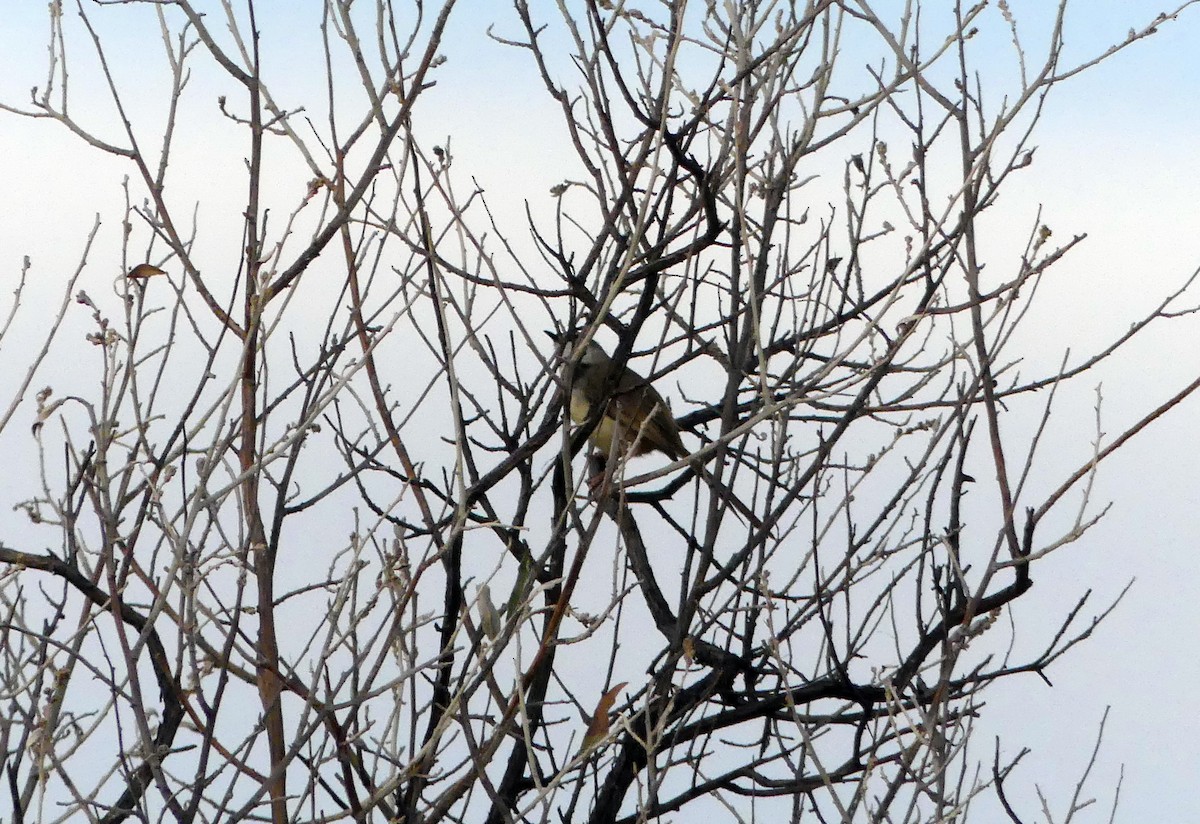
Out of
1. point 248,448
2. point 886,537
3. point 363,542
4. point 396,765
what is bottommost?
point 396,765

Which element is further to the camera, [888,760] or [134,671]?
[888,760]

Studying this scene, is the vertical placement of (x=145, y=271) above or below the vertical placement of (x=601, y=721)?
above

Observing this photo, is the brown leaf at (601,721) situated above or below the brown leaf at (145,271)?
below

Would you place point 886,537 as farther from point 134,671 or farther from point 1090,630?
point 134,671

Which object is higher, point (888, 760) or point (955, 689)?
point (955, 689)

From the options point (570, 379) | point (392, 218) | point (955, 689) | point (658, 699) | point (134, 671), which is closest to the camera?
point (134, 671)

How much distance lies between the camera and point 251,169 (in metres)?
2.49

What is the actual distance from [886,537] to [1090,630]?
2.33ft

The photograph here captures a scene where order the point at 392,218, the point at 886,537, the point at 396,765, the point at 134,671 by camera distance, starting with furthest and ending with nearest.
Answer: the point at 886,537 < the point at 392,218 < the point at 396,765 < the point at 134,671

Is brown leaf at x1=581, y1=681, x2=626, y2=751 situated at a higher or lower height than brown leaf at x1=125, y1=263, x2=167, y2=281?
lower

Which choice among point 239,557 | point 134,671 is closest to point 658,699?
point 239,557

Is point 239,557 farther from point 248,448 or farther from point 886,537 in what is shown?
point 886,537

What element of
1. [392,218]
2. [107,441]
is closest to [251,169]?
[392,218]

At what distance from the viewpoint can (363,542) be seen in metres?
2.55
